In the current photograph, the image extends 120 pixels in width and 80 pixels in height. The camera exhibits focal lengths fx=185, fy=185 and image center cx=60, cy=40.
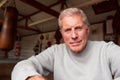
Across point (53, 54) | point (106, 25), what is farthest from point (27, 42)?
point (53, 54)

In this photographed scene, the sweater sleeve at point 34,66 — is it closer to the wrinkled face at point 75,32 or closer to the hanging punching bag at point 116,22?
the wrinkled face at point 75,32

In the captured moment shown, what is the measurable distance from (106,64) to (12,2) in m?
1.53

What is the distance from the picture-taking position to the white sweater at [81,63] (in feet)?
2.72

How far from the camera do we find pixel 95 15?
12.4 ft

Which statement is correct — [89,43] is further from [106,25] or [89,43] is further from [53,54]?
[106,25]

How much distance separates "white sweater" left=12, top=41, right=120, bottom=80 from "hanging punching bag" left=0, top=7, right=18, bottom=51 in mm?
1036

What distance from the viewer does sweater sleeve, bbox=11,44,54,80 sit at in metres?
0.71

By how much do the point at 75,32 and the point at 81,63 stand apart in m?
0.15

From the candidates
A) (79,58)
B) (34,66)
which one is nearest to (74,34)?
(79,58)

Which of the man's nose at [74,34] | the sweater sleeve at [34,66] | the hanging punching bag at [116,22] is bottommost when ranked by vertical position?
the sweater sleeve at [34,66]

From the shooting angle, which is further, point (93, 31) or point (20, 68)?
point (93, 31)

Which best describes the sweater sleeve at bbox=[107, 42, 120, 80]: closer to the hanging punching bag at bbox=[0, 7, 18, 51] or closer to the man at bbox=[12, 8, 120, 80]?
the man at bbox=[12, 8, 120, 80]

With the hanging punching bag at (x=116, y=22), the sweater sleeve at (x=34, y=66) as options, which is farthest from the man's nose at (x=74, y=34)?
the hanging punching bag at (x=116, y=22)

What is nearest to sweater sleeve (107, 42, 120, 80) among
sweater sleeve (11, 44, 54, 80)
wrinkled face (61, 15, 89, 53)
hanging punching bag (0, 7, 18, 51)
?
wrinkled face (61, 15, 89, 53)
